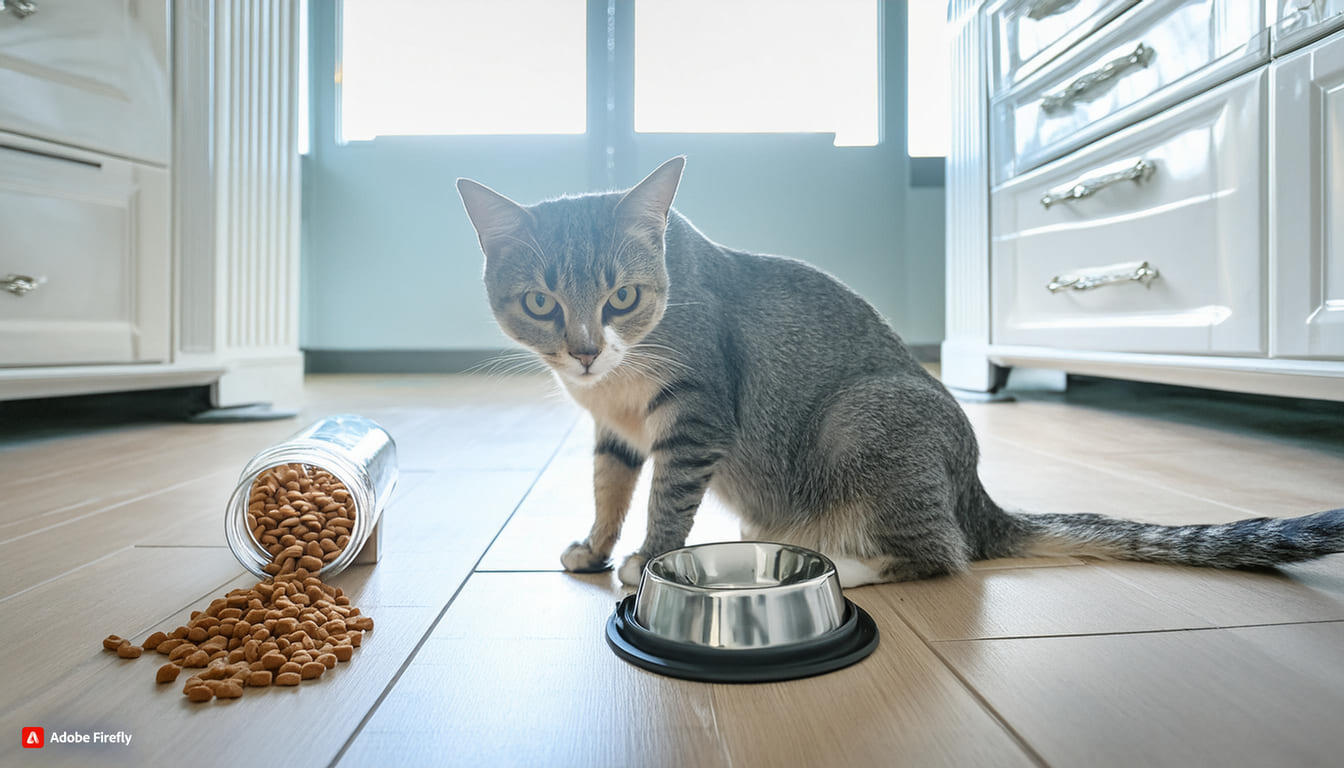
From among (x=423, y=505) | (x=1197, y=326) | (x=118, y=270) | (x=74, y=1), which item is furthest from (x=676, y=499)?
(x=74, y=1)

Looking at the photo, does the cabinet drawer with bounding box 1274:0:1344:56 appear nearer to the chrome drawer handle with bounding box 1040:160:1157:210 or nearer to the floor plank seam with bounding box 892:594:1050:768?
the chrome drawer handle with bounding box 1040:160:1157:210

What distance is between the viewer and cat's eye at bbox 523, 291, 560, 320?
1.22m

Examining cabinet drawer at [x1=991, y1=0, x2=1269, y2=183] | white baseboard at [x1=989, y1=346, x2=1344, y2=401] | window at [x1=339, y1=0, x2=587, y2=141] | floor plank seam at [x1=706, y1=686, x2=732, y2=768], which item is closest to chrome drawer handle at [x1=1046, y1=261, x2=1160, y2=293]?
white baseboard at [x1=989, y1=346, x2=1344, y2=401]

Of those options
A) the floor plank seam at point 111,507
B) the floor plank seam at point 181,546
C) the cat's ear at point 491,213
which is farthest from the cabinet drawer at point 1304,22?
the floor plank seam at point 111,507

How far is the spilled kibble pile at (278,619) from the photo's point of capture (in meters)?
0.78

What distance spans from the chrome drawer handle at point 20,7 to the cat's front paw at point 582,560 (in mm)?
2185

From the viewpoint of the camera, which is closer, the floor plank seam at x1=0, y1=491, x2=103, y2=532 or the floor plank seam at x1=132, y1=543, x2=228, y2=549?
the floor plank seam at x1=132, y1=543, x2=228, y2=549

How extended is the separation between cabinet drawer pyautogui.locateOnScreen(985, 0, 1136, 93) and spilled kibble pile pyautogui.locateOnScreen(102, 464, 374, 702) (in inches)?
101

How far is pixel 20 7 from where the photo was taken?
2.18 meters

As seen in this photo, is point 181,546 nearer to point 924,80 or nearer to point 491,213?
point 491,213

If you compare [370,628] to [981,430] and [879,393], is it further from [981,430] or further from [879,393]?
[981,430]

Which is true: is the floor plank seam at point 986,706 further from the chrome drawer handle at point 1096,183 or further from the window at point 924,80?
the window at point 924,80

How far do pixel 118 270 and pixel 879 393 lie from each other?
236 centimetres

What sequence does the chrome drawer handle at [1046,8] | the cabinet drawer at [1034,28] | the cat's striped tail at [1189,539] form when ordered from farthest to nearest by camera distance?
the chrome drawer handle at [1046,8] < the cabinet drawer at [1034,28] < the cat's striped tail at [1189,539]
